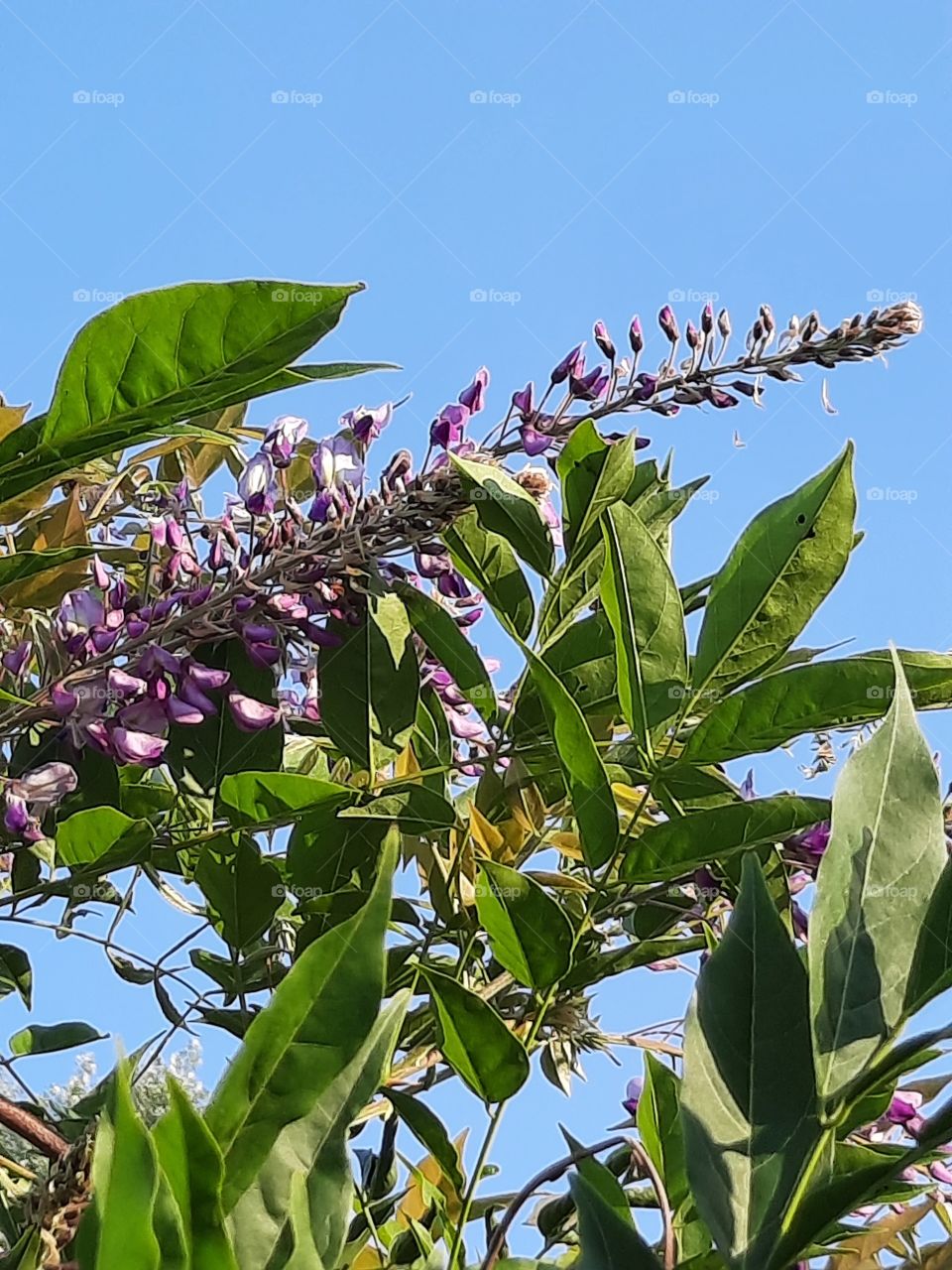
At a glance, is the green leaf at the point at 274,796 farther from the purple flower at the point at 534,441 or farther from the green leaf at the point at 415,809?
the purple flower at the point at 534,441

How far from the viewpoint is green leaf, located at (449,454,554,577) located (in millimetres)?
553

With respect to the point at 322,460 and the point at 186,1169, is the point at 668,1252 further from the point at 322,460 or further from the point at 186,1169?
the point at 322,460

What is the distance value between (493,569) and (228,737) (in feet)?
0.46

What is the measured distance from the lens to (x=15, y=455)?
0.49 meters

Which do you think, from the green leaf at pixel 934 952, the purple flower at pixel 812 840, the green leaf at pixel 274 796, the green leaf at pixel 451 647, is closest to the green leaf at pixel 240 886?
the green leaf at pixel 274 796

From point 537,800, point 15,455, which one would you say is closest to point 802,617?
point 537,800

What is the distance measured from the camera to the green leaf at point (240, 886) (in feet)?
1.92

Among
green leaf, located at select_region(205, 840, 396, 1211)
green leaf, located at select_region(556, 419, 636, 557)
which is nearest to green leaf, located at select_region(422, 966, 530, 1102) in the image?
green leaf, located at select_region(205, 840, 396, 1211)

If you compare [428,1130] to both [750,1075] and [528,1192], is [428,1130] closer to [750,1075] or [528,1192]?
[528,1192]

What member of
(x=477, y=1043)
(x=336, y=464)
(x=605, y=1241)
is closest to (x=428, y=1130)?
(x=477, y=1043)

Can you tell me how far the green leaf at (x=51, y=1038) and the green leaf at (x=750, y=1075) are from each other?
530 millimetres

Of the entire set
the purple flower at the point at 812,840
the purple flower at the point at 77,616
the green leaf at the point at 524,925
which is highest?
the purple flower at the point at 77,616

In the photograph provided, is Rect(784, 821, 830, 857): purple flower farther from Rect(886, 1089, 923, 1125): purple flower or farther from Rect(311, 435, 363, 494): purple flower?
Rect(311, 435, 363, 494): purple flower

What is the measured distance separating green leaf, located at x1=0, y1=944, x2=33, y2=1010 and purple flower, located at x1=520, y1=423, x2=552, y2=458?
0.38 metres
